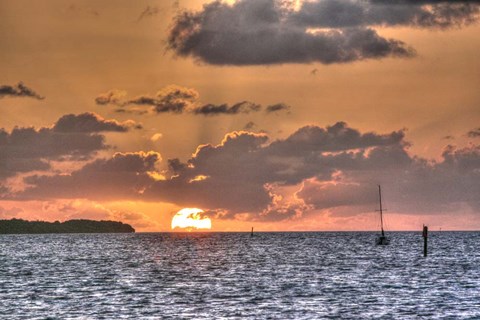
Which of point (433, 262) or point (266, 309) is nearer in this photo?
point (266, 309)

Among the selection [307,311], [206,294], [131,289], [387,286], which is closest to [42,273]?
[131,289]

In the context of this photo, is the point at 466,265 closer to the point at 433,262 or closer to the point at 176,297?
the point at 433,262

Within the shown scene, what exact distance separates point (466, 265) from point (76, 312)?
89.2 metres

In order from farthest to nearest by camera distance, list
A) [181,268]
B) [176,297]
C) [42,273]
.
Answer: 1. [181,268]
2. [42,273]
3. [176,297]

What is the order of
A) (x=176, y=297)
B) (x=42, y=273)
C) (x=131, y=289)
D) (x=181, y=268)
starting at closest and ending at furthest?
(x=176, y=297)
(x=131, y=289)
(x=42, y=273)
(x=181, y=268)

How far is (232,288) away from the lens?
3900 inches

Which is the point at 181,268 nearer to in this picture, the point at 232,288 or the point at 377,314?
the point at 232,288

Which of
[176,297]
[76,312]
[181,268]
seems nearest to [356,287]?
[176,297]

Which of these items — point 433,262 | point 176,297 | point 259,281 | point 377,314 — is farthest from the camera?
point 433,262

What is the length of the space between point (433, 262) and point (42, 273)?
232 ft

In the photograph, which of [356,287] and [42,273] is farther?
[42,273]

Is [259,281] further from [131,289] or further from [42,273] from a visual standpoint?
[42,273]

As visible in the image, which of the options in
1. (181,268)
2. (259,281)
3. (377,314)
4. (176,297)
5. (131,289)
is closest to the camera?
(377,314)

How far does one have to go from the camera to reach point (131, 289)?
9794cm
